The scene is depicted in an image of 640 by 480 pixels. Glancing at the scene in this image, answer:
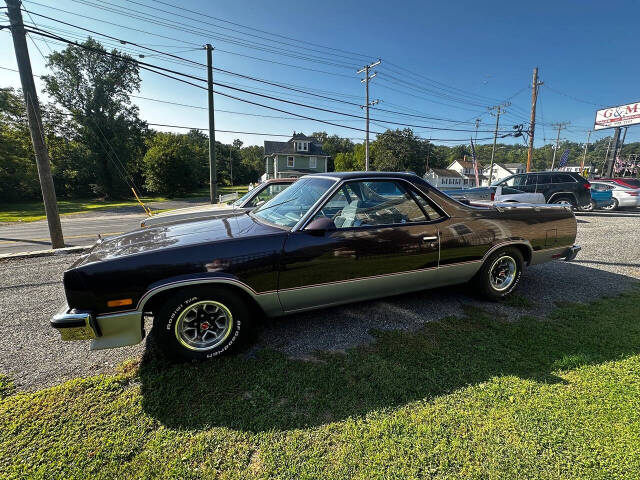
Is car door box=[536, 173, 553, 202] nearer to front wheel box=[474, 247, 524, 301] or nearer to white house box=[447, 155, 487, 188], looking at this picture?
front wheel box=[474, 247, 524, 301]

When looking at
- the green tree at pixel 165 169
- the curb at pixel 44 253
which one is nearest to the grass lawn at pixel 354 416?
the curb at pixel 44 253

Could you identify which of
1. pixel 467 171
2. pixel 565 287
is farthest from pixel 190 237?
pixel 467 171

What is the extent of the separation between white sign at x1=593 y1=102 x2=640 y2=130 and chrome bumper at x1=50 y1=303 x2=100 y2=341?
37.1 m

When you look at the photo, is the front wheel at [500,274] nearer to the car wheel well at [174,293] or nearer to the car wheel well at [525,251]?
the car wheel well at [525,251]

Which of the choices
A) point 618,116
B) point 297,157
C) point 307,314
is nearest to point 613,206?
point 307,314

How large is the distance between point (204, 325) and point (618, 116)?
37879 mm

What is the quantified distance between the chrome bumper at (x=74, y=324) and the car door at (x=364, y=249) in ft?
4.63

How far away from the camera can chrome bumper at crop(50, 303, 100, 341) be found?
2080 millimetres

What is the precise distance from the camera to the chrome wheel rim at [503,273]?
3.62 metres

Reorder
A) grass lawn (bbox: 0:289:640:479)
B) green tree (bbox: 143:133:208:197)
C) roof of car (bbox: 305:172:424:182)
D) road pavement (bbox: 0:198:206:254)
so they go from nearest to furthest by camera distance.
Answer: grass lawn (bbox: 0:289:640:479)
roof of car (bbox: 305:172:424:182)
road pavement (bbox: 0:198:206:254)
green tree (bbox: 143:133:208:197)

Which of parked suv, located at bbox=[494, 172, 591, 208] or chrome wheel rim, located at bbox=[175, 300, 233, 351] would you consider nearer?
chrome wheel rim, located at bbox=[175, 300, 233, 351]

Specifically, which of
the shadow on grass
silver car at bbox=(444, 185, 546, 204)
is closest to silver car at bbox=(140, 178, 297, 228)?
the shadow on grass

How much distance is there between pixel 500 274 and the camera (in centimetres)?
366

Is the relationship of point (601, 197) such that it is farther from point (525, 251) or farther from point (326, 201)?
point (326, 201)
